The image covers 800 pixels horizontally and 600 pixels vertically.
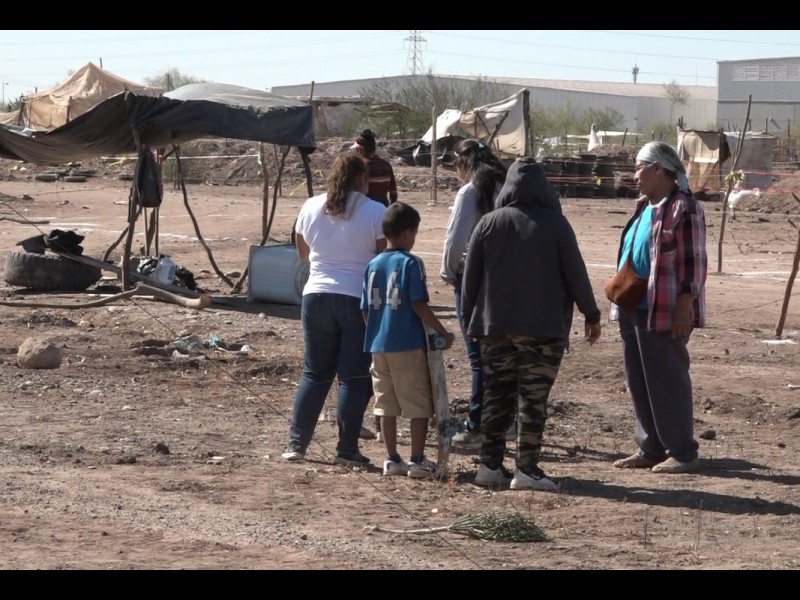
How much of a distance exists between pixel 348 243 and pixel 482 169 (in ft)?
3.09

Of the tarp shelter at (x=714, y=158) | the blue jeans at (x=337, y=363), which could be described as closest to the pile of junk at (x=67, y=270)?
the blue jeans at (x=337, y=363)

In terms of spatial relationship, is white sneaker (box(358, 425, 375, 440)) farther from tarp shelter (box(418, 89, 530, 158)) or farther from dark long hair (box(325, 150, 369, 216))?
tarp shelter (box(418, 89, 530, 158))

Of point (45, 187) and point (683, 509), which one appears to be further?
point (45, 187)

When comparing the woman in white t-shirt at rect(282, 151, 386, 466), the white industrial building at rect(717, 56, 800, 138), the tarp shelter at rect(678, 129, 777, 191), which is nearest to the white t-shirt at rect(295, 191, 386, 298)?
the woman in white t-shirt at rect(282, 151, 386, 466)

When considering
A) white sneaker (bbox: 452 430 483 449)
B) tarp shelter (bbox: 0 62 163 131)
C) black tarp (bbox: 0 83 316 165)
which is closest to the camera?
white sneaker (bbox: 452 430 483 449)

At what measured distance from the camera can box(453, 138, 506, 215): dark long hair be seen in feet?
24.3

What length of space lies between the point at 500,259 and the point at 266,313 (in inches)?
292

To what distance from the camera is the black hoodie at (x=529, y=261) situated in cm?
652

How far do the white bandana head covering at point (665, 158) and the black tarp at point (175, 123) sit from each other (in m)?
7.36

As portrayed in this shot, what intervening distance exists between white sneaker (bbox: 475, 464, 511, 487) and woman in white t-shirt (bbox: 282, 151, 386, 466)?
78cm

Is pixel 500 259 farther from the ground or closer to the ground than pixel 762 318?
farther from the ground

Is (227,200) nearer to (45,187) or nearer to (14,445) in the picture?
(45,187)
